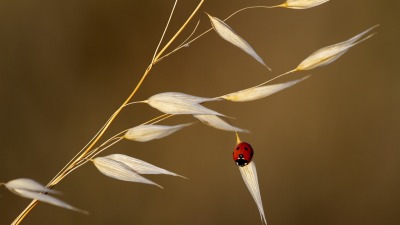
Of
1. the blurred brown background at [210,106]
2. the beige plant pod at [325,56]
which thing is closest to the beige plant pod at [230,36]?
the beige plant pod at [325,56]

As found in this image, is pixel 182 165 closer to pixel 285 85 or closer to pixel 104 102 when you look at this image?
pixel 104 102

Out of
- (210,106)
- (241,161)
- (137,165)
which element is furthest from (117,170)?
(210,106)

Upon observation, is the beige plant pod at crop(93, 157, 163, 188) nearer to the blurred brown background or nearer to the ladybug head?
the ladybug head

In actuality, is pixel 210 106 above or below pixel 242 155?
above

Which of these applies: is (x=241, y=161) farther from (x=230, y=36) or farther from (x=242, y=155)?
Result: (x=230, y=36)

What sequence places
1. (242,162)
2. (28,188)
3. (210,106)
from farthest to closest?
(210,106)
(242,162)
(28,188)

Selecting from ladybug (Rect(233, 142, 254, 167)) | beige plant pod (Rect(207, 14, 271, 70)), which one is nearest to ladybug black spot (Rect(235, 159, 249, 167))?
ladybug (Rect(233, 142, 254, 167))

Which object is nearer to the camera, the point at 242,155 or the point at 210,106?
the point at 242,155

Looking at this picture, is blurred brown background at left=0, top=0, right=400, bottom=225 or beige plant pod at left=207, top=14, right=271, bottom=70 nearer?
beige plant pod at left=207, top=14, right=271, bottom=70

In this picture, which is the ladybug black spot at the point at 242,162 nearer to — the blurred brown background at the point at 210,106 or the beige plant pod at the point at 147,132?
the beige plant pod at the point at 147,132
